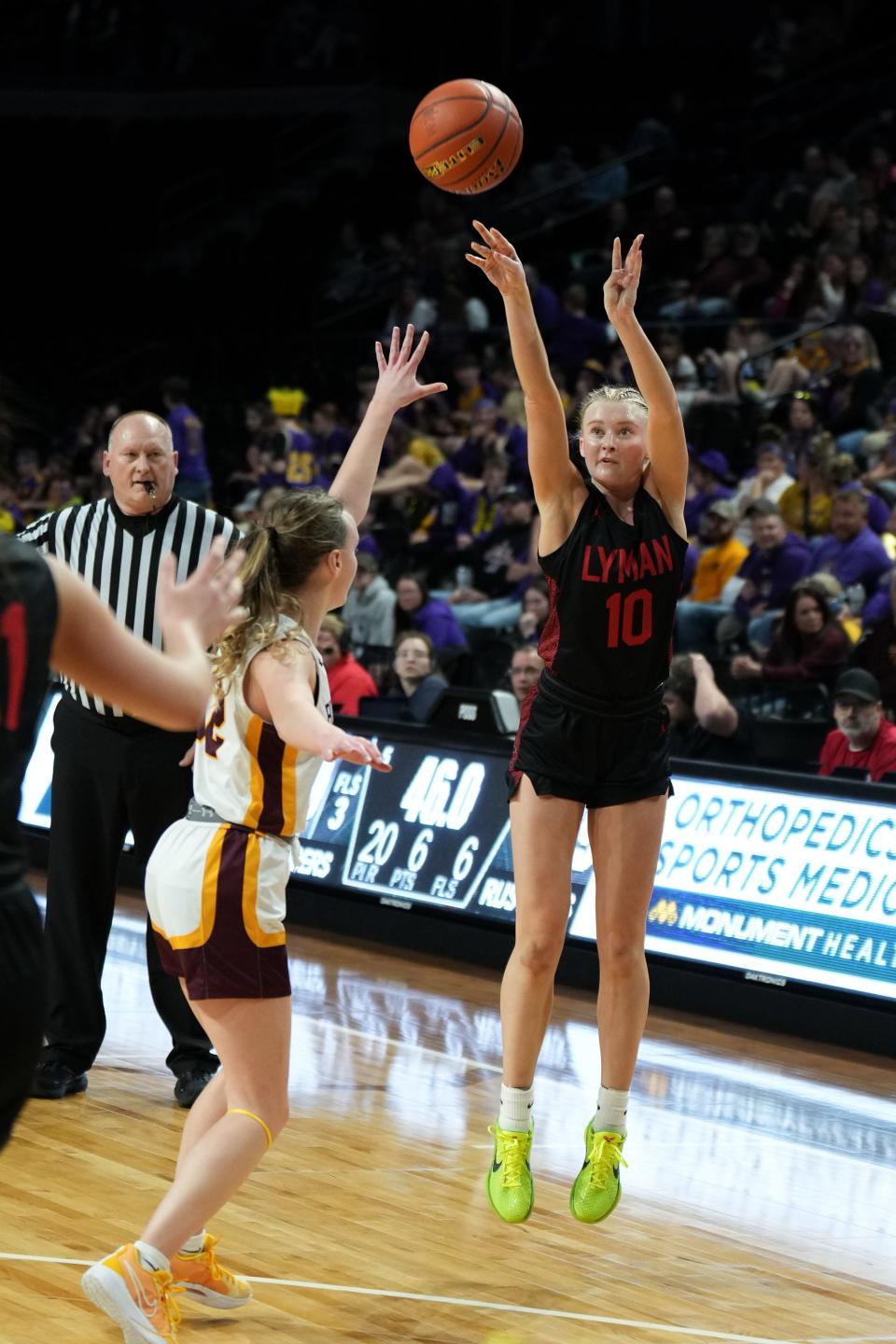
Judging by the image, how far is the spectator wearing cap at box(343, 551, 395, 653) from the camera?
12297 mm

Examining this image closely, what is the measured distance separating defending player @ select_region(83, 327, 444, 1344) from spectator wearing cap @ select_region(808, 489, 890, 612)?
283 inches

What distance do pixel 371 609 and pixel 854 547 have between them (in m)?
3.37

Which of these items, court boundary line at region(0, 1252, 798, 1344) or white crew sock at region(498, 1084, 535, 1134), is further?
white crew sock at region(498, 1084, 535, 1134)

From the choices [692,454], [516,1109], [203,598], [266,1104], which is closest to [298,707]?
[266,1104]

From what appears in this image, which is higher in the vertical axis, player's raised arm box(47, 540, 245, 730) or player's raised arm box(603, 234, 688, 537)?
player's raised arm box(603, 234, 688, 537)

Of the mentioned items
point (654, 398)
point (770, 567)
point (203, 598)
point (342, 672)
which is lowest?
point (342, 672)

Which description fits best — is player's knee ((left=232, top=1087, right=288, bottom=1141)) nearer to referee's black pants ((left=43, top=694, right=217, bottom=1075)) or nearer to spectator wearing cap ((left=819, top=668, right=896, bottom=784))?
referee's black pants ((left=43, top=694, right=217, bottom=1075))

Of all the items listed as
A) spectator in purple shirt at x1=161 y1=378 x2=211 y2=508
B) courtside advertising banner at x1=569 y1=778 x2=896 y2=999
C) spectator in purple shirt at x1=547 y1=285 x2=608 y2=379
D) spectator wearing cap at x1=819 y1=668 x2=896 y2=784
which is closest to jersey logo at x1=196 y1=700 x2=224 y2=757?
courtside advertising banner at x1=569 y1=778 x2=896 y2=999

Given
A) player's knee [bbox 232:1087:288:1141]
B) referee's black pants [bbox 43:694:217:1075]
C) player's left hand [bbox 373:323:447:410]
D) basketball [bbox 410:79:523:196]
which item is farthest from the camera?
referee's black pants [bbox 43:694:217:1075]

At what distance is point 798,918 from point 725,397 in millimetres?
7196

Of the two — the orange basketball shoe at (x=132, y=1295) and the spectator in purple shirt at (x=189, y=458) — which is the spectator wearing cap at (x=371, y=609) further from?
the orange basketball shoe at (x=132, y=1295)

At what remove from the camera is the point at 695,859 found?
8141 millimetres

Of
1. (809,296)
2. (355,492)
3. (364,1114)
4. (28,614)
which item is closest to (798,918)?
(364,1114)

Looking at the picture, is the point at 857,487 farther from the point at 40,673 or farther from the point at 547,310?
the point at 40,673
